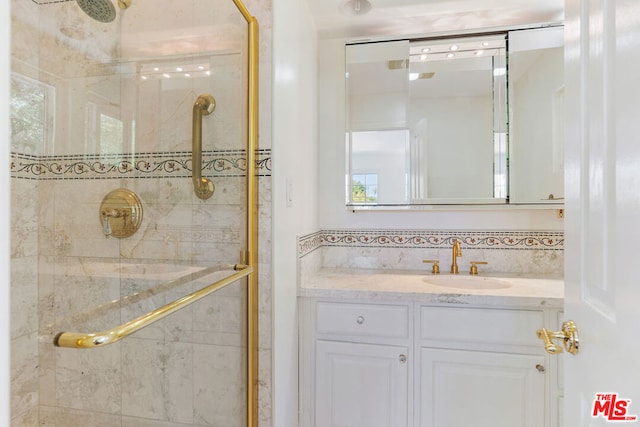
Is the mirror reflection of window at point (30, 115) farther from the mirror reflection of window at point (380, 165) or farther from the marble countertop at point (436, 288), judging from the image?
the mirror reflection of window at point (380, 165)

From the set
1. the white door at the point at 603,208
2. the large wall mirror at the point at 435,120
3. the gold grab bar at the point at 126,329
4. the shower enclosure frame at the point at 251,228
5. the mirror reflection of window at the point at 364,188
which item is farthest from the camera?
the mirror reflection of window at the point at 364,188

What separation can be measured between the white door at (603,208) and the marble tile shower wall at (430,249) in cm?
106

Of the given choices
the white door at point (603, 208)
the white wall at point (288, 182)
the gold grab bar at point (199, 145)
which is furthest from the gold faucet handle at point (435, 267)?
the gold grab bar at point (199, 145)

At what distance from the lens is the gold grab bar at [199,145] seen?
1.04 meters

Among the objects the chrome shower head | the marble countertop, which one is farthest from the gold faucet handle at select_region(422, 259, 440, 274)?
the chrome shower head

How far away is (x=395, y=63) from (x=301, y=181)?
89 cm

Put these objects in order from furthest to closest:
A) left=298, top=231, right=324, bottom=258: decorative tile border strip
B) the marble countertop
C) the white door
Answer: left=298, top=231, right=324, bottom=258: decorative tile border strip, the marble countertop, the white door

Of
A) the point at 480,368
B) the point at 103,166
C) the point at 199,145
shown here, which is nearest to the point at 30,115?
the point at 103,166

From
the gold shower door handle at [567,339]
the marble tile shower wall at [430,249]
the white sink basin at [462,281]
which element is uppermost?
the marble tile shower wall at [430,249]

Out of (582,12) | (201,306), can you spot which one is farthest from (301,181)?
(582,12)

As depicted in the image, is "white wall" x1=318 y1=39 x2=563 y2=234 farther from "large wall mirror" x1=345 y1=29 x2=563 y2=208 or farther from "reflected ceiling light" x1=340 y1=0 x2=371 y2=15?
"reflected ceiling light" x1=340 y1=0 x2=371 y2=15

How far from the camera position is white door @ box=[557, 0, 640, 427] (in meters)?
0.53

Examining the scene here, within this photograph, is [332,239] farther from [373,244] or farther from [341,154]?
[341,154]

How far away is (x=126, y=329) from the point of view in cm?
78
